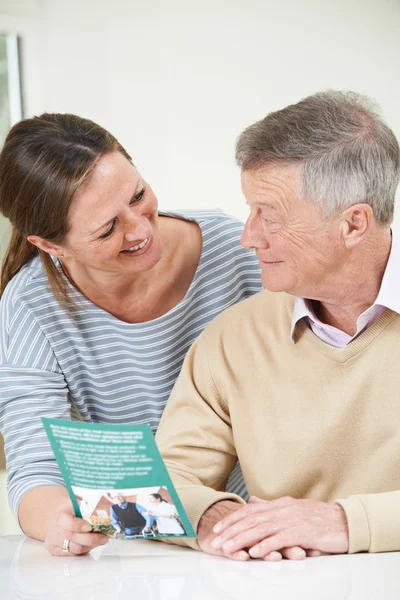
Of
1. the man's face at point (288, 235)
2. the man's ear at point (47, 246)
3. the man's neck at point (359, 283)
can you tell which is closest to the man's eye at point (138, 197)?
the man's ear at point (47, 246)

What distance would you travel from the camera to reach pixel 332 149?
4.49 ft

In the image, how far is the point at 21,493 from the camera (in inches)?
62.2

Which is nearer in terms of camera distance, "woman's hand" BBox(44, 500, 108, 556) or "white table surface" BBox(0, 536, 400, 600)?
"white table surface" BBox(0, 536, 400, 600)

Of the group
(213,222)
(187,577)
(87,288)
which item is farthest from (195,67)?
(187,577)

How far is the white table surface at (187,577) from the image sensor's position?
3.54ft

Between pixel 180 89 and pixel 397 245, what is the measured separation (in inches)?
113

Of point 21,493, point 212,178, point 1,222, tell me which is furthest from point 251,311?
point 212,178

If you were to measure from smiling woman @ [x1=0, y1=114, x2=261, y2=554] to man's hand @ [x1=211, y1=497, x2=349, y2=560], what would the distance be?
1.15ft

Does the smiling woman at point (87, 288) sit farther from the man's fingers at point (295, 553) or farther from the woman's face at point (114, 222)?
the man's fingers at point (295, 553)

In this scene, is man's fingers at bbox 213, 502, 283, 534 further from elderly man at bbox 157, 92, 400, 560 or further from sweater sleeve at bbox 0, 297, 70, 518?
sweater sleeve at bbox 0, 297, 70, 518

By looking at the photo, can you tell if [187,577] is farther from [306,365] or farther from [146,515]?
[306,365]

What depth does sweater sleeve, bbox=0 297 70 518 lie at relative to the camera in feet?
5.30

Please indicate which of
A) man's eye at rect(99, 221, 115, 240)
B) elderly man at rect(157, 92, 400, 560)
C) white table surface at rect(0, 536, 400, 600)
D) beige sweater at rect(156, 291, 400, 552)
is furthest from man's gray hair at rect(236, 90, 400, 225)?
white table surface at rect(0, 536, 400, 600)

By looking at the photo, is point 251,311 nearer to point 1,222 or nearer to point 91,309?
point 91,309
